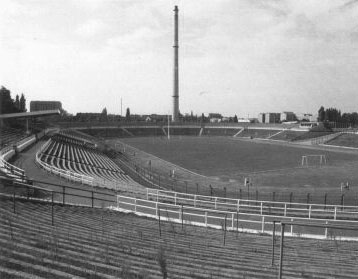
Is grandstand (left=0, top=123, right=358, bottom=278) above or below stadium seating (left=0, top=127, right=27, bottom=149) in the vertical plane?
below

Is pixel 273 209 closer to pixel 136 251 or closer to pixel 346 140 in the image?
pixel 136 251

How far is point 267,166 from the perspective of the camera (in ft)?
163

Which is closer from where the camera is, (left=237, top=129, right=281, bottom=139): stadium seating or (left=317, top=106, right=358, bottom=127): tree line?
(left=237, top=129, right=281, bottom=139): stadium seating

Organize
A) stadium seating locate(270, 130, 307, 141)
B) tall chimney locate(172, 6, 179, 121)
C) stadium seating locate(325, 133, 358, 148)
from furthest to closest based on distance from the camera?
tall chimney locate(172, 6, 179, 121) → stadium seating locate(270, 130, 307, 141) → stadium seating locate(325, 133, 358, 148)

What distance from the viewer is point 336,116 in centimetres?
17600

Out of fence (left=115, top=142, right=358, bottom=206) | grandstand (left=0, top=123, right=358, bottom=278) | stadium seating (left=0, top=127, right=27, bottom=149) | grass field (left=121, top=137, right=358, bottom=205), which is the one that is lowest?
grass field (left=121, top=137, right=358, bottom=205)

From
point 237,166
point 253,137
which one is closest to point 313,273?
point 237,166

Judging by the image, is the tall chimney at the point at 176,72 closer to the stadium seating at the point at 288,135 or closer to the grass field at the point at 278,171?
the stadium seating at the point at 288,135

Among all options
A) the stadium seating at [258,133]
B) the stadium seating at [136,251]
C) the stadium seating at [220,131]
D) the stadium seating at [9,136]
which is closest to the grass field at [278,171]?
the stadium seating at [136,251]

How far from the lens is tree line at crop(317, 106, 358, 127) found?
161 m

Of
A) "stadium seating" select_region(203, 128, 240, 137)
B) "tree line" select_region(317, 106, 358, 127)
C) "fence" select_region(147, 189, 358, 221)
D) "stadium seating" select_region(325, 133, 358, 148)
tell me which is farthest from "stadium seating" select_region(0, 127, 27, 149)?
"tree line" select_region(317, 106, 358, 127)

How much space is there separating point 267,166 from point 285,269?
42489mm

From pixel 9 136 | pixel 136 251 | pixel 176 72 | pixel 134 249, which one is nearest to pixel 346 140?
pixel 176 72

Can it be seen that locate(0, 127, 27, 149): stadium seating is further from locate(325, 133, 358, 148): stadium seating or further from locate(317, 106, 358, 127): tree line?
locate(317, 106, 358, 127): tree line
